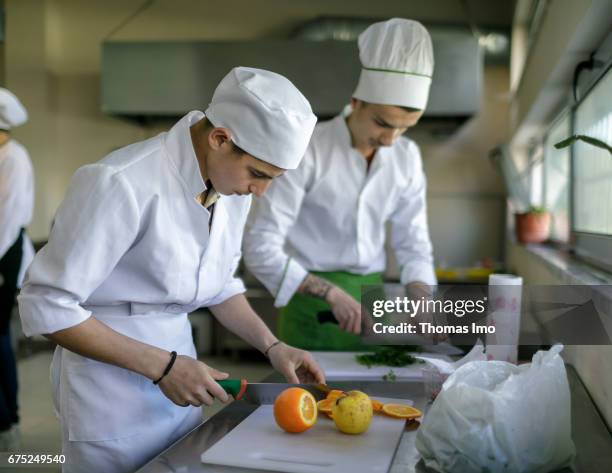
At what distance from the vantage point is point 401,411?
1.28m

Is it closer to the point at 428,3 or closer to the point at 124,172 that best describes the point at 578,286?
the point at 124,172

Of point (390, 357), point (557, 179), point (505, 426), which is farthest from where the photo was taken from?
point (557, 179)

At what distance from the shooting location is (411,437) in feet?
3.93

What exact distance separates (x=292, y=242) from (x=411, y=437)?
1.03 metres

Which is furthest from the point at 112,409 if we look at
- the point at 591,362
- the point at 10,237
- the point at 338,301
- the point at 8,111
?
the point at 8,111

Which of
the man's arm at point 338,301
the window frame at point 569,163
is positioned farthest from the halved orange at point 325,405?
the window frame at point 569,163

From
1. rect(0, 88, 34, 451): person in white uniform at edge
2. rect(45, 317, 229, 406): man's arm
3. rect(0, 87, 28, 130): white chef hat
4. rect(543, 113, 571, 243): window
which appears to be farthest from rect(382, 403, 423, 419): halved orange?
rect(0, 87, 28, 130): white chef hat

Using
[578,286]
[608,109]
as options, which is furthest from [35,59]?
[578,286]

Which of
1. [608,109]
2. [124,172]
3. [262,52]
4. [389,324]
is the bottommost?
[389,324]

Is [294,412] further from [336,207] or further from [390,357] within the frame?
[336,207]

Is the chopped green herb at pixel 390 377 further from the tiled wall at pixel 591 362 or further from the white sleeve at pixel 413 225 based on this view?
the white sleeve at pixel 413 225

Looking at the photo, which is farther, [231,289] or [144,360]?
[231,289]

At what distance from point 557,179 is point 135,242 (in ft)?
9.45

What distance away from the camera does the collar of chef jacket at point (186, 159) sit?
1292mm
